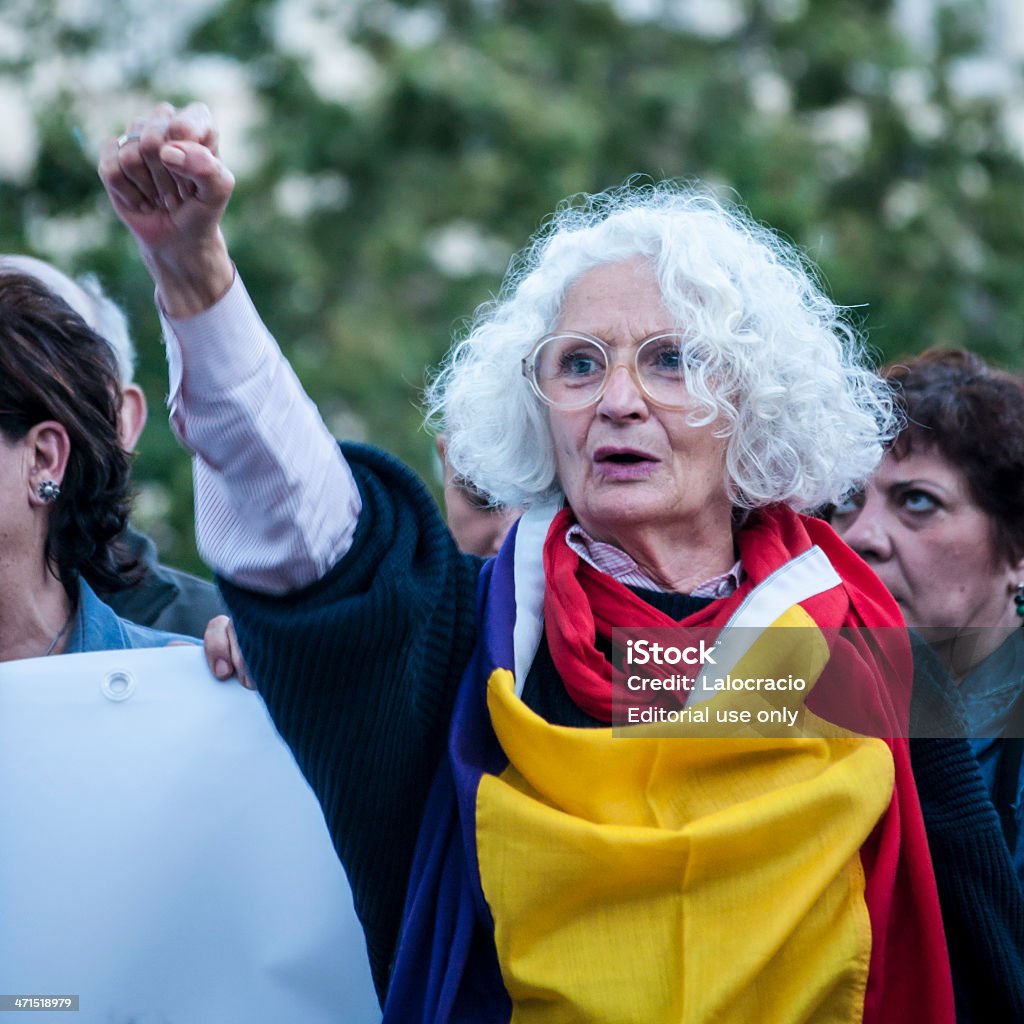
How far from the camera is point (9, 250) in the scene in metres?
8.14

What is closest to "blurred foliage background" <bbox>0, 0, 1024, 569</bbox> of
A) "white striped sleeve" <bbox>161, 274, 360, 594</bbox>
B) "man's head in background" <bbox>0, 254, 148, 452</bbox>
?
"man's head in background" <bbox>0, 254, 148, 452</bbox>

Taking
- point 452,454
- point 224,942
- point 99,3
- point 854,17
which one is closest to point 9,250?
point 99,3

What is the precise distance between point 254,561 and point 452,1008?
0.71m

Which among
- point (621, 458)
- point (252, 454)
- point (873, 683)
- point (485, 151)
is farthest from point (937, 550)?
point (485, 151)

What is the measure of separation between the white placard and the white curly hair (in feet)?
2.23

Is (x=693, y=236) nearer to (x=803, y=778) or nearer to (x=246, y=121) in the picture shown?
(x=803, y=778)

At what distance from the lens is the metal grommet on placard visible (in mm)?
2461

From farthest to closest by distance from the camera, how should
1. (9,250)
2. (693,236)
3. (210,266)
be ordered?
(9,250) < (693,236) < (210,266)

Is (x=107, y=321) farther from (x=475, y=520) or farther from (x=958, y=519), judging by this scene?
(x=958, y=519)

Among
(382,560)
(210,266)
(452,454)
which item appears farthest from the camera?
(452,454)

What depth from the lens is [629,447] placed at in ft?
8.27

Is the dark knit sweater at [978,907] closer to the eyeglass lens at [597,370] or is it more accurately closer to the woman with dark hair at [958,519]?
the woman with dark hair at [958,519]

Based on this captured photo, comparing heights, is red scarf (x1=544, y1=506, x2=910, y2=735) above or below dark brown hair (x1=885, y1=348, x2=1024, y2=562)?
below

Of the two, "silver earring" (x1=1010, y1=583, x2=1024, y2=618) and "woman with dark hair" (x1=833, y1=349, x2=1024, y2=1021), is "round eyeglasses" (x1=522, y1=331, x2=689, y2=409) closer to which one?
"woman with dark hair" (x1=833, y1=349, x2=1024, y2=1021)
